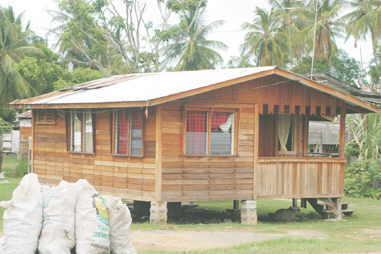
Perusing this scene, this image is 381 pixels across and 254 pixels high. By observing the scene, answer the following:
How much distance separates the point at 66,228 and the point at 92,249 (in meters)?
0.45

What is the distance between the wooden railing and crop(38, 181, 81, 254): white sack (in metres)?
10.5

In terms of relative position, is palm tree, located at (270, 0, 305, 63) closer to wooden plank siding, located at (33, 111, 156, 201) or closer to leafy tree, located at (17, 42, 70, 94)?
leafy tree, located at (17, 42, 70, 94)

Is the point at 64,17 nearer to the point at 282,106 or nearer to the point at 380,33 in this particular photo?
the point at 380,33

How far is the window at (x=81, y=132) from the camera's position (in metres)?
21.9

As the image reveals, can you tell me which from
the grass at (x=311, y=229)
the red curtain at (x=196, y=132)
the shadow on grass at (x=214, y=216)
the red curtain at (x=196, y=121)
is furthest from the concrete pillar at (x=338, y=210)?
the red curtain at (x=196, y=121)

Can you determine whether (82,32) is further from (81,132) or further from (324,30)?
(81,132)

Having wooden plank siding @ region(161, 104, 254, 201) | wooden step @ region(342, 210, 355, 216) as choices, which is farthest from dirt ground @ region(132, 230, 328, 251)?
wooden step @ region(342, 210, 355, 216)

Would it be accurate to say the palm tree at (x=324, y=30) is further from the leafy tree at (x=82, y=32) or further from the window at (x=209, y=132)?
the window at (x=209, y=132)

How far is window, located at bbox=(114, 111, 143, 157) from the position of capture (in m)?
20.0

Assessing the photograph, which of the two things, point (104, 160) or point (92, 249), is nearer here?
point (92, 249)

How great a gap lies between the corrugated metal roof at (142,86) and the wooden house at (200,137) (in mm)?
67

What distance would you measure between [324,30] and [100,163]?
3613cm

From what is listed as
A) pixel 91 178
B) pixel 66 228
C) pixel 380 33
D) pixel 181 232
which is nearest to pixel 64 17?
pixel 380 33

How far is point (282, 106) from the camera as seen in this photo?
20938mm
